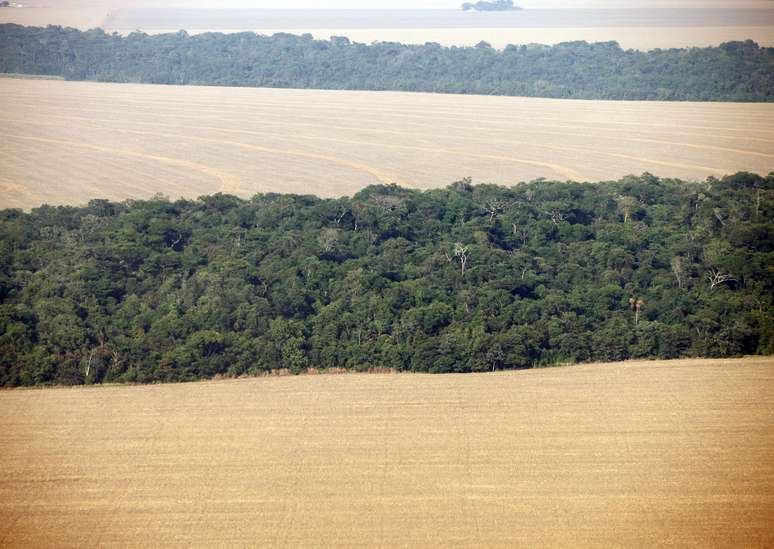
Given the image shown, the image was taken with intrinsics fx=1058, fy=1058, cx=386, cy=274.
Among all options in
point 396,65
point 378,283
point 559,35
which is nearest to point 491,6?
point 559,35

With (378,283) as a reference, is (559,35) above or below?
above

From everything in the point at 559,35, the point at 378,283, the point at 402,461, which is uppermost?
the point at 559,35

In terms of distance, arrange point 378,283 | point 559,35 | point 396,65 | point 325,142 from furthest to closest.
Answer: point 559,35 → point 396,65 → point 325,142 → point 378,283

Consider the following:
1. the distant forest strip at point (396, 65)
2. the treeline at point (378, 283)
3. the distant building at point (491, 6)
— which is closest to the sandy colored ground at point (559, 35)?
the distant forest strip at point (396, 65)

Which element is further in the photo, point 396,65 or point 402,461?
point 396,65

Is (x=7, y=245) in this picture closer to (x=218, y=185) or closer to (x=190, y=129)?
(x=218, y=185)

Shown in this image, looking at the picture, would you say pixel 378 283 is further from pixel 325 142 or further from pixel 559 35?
pixel 559 35

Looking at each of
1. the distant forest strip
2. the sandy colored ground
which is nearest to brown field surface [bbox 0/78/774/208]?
the distant forest strip
